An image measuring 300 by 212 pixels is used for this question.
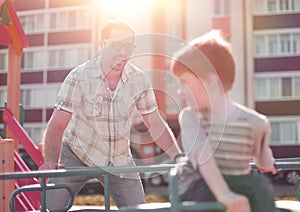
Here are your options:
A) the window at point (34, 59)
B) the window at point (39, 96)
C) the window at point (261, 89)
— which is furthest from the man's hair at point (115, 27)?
the window at point (34, 59)

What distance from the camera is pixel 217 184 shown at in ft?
5.85

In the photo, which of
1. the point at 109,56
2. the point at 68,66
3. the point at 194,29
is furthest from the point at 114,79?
the point at 68,66

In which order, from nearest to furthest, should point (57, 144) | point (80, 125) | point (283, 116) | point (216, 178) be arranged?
point (216, 178)
point (57, 144)
point (80, 125)
point (283, 116)

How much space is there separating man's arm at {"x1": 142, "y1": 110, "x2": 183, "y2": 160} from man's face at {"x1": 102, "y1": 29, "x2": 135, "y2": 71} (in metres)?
0.43

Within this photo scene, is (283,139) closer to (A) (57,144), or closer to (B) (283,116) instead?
(B) (283,116)

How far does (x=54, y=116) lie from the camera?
307 cm

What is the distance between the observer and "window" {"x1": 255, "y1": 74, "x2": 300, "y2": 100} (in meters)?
24.0

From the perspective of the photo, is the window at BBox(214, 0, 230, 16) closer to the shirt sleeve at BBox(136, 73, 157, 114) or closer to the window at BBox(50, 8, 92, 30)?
the window at BBox(50, 8, 92, 30)

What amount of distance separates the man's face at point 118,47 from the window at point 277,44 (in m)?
21.8

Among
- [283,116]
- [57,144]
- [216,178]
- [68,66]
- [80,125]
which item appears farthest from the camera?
[68,66]

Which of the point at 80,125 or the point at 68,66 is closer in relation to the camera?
the point at 80,125

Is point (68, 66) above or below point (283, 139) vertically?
above

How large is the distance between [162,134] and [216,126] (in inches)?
54.0

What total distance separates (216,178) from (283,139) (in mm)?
23037
